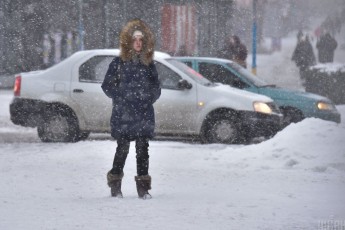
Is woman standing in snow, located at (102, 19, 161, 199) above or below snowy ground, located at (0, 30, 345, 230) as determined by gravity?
above

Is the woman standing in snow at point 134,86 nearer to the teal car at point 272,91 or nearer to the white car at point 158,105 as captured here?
the white car at point 158,105

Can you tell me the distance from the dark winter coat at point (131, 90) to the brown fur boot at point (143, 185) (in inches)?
15.5

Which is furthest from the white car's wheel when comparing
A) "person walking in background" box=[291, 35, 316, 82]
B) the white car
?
"person walking in background" box=[291, 35, 316, 82]

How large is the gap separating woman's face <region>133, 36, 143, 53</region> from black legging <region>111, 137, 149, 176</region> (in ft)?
2.71

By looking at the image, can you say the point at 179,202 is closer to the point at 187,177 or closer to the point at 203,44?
the point at 187,177

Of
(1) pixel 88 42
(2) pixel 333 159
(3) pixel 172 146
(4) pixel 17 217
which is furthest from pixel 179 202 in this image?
(1) pixel 88 42

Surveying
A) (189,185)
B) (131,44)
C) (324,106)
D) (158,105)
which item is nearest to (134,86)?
(131,44)

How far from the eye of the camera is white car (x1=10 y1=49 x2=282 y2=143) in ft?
46.7

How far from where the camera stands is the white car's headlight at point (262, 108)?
14.4 meters

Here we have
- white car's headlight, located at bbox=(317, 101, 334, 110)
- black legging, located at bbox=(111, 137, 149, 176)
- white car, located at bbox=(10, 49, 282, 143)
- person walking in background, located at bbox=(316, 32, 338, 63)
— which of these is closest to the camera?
black legging, located at bbox=(111, 137, 149, 176)

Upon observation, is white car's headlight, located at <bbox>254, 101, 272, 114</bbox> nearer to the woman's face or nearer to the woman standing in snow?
the woman standing in snow

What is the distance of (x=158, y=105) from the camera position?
46.6 ft

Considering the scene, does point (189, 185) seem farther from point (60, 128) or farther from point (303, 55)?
point (303, 55)

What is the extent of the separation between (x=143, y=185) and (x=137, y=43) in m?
1.33
